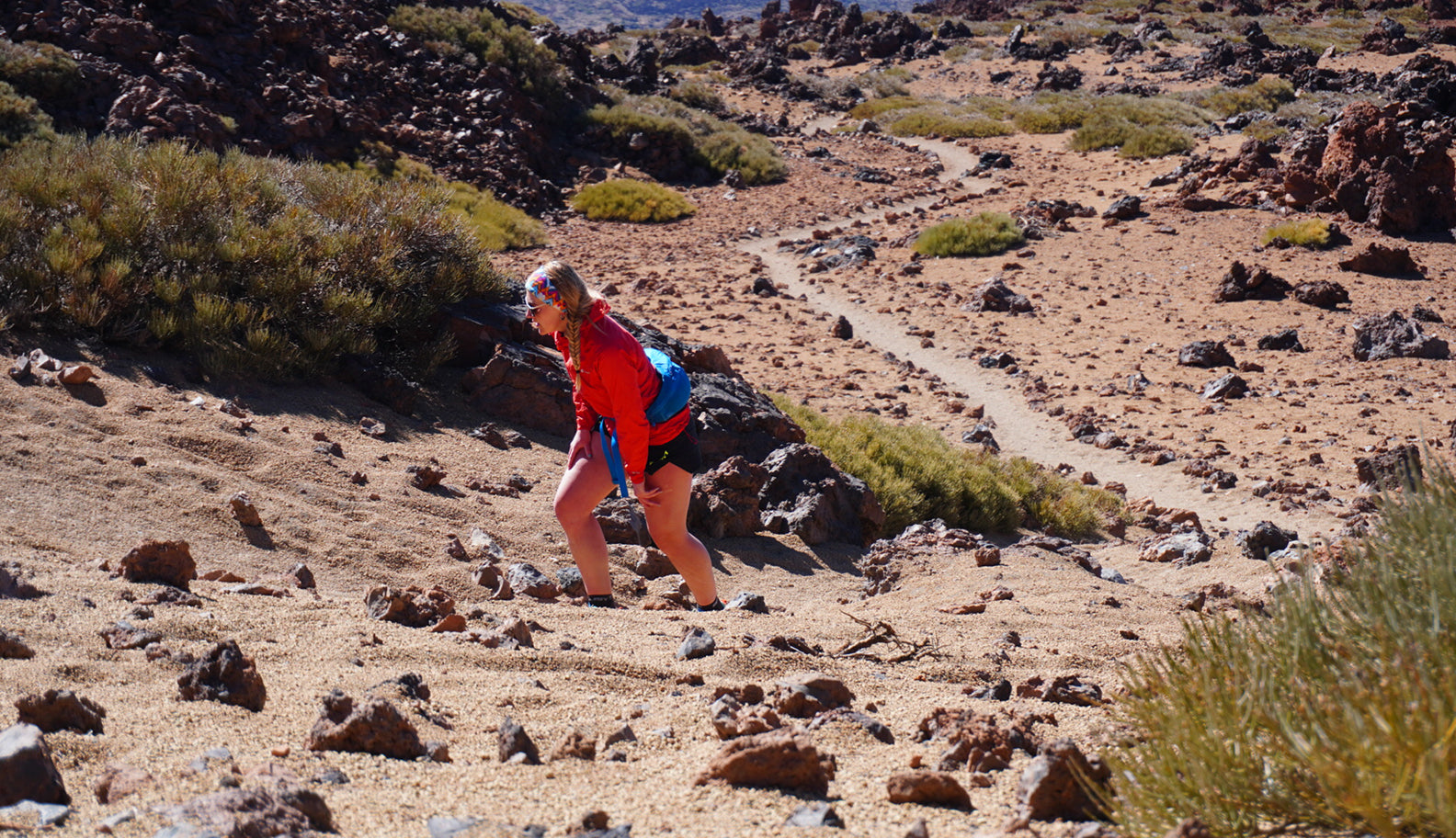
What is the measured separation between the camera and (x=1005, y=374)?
1159cm

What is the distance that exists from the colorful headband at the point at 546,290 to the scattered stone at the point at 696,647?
1.30 meters

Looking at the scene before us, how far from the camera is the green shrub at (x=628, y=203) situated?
782 inches

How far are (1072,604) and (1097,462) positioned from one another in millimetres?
4233

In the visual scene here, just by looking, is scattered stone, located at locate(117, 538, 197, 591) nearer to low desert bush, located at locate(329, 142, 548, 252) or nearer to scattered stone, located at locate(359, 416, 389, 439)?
scattered stone, located at locate(359, 416, 389, 439)

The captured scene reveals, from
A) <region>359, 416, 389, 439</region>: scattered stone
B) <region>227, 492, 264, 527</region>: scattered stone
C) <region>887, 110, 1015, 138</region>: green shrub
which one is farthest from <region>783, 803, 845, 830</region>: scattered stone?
<region>887, 110, 1015, 138</region>: green shrub

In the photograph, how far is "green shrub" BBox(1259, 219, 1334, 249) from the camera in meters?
15.1

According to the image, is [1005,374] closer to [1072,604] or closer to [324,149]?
[1072,604]

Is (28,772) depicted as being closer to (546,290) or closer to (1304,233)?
(546,290)

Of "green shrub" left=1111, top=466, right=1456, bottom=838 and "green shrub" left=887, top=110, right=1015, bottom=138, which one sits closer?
"green shrub" left=1111, top=466, right=1456, bottom=838

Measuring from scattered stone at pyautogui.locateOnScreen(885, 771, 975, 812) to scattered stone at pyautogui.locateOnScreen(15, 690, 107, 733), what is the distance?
185cm

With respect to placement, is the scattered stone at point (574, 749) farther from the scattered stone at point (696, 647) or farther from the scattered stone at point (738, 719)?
the scattered stone at point (696, 647)

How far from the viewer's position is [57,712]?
2.41 m

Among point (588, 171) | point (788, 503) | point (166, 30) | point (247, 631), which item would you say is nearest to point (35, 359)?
point (247, 631)

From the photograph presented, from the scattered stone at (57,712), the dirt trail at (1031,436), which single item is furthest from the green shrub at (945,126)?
the scattered stone at (57,712)
